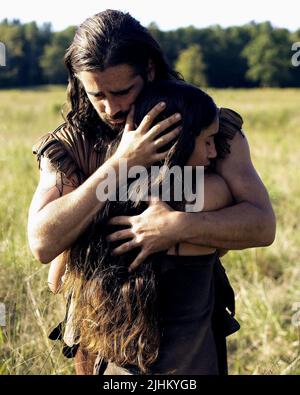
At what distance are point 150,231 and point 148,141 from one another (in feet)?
0.87

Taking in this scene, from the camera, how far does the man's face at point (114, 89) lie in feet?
6.37

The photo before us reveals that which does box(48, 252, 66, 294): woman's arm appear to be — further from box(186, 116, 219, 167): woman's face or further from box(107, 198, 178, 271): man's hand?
box(186, 116, 219, 167): woman's face

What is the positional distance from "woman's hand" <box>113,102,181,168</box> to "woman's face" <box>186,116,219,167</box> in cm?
9

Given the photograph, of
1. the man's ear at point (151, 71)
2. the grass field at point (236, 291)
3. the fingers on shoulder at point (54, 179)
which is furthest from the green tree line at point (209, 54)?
the fingers on shoulder at point (54, 179)

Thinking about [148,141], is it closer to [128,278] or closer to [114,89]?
[114,89]

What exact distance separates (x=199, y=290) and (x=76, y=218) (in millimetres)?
453

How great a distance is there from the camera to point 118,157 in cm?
185

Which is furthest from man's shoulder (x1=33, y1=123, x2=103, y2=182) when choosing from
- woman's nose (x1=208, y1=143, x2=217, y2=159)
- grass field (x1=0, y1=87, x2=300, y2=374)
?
grass field (x1=0, y1=87, x2=300, y2=374)

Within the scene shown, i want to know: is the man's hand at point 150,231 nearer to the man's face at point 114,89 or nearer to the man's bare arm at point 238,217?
the man's bare arm at point 238,217

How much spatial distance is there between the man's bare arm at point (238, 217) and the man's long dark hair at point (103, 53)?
1.29 feet

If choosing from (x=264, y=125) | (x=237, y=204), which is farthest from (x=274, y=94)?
(x=237, y=204)

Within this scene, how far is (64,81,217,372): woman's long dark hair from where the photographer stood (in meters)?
1.85

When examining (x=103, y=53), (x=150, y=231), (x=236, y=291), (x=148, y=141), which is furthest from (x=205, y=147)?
(x=236, y=291)

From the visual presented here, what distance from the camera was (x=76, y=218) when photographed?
6.02 feet
